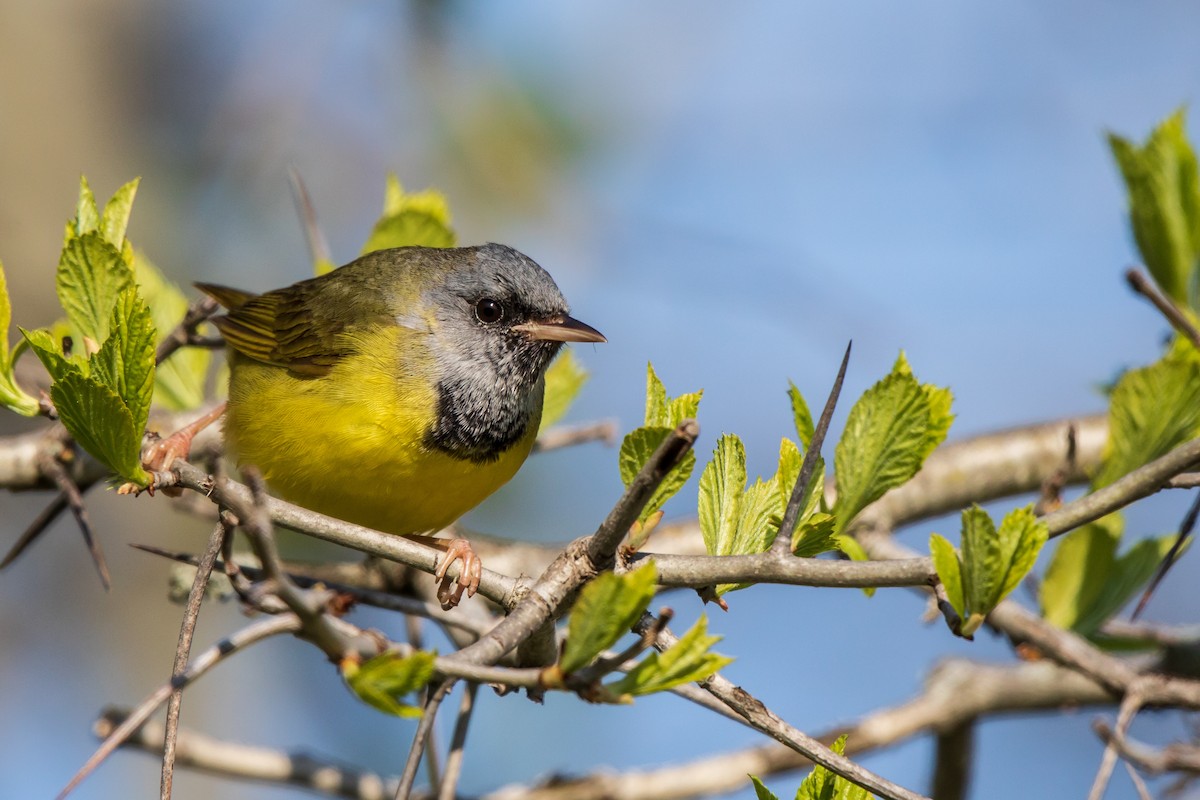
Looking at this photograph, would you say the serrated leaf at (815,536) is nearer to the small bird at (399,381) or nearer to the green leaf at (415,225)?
the small bird at (399,381)

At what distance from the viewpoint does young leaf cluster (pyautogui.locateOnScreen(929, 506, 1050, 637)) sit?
1.90m

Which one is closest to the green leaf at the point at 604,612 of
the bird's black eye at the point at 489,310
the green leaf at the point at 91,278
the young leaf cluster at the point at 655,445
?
the young leaf cluster at the point at 655,445

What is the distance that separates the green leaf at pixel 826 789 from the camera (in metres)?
2.13

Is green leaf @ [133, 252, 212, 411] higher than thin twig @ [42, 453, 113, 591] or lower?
higher

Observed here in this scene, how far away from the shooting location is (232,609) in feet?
29.0

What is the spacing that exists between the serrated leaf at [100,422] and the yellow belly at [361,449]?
1.72m

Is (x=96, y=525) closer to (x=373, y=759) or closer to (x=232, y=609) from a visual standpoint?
(x=232, y=609)

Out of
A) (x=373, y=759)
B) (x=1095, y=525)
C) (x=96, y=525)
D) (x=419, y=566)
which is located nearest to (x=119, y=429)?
(x=419, y=566)

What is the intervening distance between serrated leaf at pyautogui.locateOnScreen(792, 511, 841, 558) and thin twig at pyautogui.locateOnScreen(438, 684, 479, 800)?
38.5 inches

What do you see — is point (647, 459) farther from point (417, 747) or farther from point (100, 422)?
point (100, 422)

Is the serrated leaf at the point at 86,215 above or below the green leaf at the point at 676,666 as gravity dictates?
above

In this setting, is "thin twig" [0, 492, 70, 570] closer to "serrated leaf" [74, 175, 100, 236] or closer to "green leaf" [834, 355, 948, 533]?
"serrated leaf" [74, 175, 100, 236]

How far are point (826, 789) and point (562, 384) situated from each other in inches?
91.0

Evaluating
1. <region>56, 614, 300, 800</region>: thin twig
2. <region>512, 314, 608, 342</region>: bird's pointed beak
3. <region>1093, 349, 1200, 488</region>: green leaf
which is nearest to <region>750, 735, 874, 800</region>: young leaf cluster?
<region>56, 614, 300, 800</region>: thin twig
